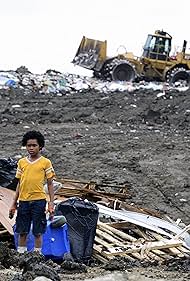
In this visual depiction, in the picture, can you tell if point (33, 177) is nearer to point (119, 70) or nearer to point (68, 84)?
point (68, 84)

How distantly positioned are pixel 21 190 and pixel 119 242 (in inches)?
56.8

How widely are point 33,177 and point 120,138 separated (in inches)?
380

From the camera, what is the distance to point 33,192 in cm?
664

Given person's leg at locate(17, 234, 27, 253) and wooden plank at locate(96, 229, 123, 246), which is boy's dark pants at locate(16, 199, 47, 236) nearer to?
person's leg at locate(17, 234, 27, 253)

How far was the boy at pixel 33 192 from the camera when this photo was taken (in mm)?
6594

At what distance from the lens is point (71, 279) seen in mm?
5469

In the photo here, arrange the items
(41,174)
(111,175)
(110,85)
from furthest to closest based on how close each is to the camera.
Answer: (110,85), (111,175), (41,174)

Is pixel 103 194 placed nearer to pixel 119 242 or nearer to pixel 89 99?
pixel 119 242

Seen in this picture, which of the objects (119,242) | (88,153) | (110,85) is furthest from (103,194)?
(110,85)

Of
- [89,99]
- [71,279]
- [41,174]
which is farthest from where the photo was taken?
[89,99]

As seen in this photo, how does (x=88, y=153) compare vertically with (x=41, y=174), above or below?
below

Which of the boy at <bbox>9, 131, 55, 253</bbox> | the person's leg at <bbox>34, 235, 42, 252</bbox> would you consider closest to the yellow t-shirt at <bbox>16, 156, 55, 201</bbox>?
the boy at <bbox>9, 131, 55, 253</bbox>

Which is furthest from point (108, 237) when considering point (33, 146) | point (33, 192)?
point (33, 146)

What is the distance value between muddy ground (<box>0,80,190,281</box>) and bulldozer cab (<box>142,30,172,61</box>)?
4.60 meters
